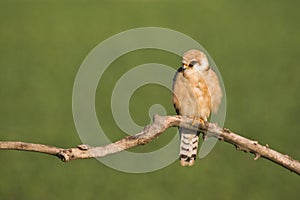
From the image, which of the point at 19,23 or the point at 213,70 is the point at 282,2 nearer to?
the point at 19,23

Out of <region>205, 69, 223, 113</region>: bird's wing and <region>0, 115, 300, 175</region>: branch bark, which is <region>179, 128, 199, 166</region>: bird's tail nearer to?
<region>205, 69, 223, 113</region>: bird's wing

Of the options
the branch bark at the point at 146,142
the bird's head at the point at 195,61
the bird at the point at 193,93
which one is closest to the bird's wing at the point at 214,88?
the bird at the point at 193,93

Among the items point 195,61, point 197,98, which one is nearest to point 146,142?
point 195,61

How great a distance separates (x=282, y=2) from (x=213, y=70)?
1662 cm

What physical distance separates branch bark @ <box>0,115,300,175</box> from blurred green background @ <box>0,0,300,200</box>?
476 cm

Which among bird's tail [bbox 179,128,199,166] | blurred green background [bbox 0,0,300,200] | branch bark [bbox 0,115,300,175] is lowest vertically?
branch bark [bbox 0,115,300,175]

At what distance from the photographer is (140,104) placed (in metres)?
→ 13.6

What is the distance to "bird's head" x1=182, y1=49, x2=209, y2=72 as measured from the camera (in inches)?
219

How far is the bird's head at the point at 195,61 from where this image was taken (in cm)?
557

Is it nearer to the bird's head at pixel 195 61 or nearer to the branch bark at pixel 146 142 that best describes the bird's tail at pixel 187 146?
the bird's head at pixel 195 61

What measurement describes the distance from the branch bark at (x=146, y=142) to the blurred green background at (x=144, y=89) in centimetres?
476

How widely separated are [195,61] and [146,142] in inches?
55.7

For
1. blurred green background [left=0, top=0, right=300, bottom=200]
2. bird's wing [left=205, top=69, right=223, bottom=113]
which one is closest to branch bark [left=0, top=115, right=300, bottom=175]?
bird's wing [left=205, top=69, right=223, bottom=113]

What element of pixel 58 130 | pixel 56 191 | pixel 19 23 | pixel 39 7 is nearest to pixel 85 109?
pixel 58 130
